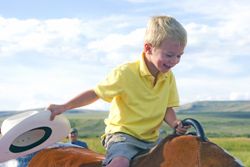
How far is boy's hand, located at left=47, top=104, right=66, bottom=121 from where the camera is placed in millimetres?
5871

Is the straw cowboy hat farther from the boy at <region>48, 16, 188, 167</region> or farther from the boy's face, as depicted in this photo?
the boy's face

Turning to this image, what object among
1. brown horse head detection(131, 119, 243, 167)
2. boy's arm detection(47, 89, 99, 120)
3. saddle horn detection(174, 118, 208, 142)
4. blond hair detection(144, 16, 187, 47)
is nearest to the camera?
brown horse head detection(131, 119, 243, 167)

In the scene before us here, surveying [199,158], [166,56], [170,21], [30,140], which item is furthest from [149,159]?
[30,140]

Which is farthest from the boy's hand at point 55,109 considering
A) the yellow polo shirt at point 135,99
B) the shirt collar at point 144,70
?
the shirt collar at point 144,70

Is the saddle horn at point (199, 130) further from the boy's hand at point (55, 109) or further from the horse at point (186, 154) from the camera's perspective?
the boy's hand at point (55, 109)

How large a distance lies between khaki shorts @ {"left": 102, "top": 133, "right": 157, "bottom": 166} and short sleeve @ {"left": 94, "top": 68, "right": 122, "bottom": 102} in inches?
14.7

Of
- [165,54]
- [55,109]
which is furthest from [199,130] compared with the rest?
[55,109]

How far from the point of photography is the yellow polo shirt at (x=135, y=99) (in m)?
5.52

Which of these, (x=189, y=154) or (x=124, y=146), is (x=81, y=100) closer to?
(x=124, y=146)

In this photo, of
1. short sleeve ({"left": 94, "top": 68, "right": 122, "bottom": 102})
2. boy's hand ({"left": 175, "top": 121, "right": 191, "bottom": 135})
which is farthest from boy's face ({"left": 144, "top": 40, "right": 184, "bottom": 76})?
boy's hand ({"left": 175, "top": 121, "right": 191, "bottom": 135})

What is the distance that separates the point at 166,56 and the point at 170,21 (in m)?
0.34

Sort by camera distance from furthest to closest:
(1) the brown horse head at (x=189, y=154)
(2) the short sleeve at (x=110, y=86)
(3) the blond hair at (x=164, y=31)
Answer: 1. (2) the short sleeve at (x=110, y=86)
2. (3) the blond hair at (x=164, y=31)
3. (1) the brown horse head at (x=189, y=154)

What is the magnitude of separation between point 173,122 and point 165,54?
800 mm

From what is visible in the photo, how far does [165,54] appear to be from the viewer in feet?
17.3
